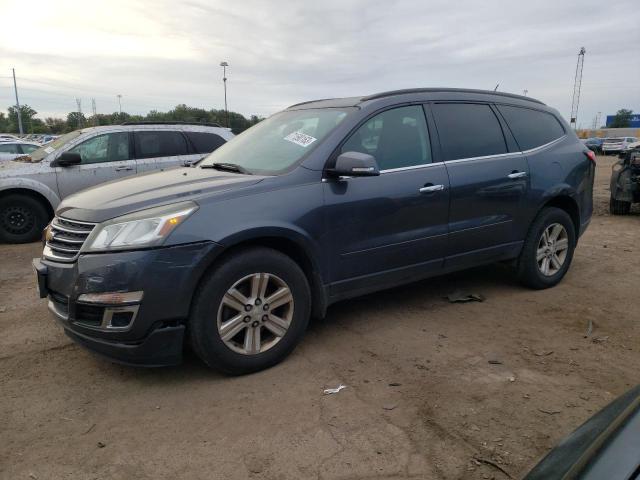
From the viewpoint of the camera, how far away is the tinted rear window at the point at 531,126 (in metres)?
4.73

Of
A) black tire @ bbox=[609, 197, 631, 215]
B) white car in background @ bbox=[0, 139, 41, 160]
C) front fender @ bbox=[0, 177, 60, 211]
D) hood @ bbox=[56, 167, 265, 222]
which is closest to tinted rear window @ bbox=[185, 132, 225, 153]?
front fender @ bbox=[0, 177, 60, 211]

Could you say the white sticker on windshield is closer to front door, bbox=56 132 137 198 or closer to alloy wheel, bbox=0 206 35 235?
front door, bbox=56 132 137 198

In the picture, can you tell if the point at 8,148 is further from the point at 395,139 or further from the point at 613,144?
the point at 613,144

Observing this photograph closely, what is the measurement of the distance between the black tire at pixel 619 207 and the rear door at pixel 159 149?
801 centimetres

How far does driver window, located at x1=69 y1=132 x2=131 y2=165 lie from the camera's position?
773cm

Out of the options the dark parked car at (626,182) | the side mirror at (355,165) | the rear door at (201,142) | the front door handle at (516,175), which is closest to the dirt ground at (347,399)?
the front door handle at (516,175)

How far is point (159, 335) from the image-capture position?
9.49ft

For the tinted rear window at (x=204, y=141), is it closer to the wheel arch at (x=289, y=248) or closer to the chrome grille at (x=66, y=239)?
the chrome grille at (x=66, y=239)

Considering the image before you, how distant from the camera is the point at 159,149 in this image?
8125mm

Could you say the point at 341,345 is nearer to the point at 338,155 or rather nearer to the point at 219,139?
the point at 338,155

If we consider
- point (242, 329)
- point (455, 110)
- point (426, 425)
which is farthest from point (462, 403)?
point (455, 110)

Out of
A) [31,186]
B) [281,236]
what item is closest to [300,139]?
[281,236]

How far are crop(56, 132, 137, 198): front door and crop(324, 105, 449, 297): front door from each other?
510 cm

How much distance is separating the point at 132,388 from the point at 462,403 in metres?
1.99
